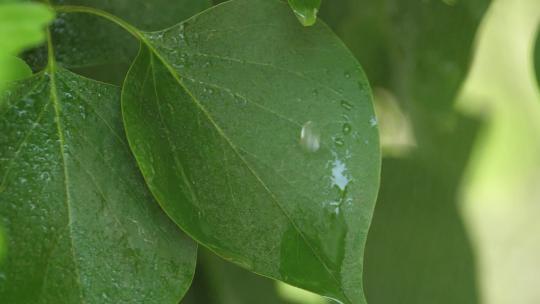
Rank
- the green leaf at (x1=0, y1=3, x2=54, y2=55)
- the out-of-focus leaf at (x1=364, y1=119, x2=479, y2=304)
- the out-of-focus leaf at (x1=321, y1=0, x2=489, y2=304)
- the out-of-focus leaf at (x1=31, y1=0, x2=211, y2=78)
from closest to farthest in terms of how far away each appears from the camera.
→ the green leaf at (x1=0, y1=3, x2=54, y2=55) < the out-of-focus leaf at (x1=31, y1=0, x2=211, y2=78) < the out-of-focus leaf at (x1=321, y1=0, x2=489, y2=304) < the out-of-focus leaf at (x1=364, y1=119, x2=479, y2=304)

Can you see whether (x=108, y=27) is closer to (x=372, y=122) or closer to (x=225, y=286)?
(x=372, y=122)

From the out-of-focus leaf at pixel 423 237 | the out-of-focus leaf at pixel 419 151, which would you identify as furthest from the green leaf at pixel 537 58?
the out-of-focus leaf at pixel 423 237

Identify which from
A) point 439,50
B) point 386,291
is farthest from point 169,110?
point 386,291

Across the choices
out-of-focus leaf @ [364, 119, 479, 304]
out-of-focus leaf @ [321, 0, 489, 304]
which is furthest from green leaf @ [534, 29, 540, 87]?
out-of-focus leaf @ [364, 119, 479, 304]

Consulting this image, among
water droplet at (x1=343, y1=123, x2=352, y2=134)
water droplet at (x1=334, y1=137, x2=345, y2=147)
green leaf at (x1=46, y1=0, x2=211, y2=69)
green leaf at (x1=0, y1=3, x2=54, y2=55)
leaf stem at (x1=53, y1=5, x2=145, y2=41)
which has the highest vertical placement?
green leaf at (x1=0, y1=3, x2=54, y2=55)

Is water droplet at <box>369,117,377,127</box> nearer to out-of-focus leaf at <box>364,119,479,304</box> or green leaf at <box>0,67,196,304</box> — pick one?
green leaf at <box>0,67,196,304</box>

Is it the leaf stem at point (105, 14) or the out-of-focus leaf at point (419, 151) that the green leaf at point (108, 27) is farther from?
the out-of-focus leaf at point (419, 151)

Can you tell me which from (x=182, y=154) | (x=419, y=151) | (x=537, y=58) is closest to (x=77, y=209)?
(x=182, y=154)
